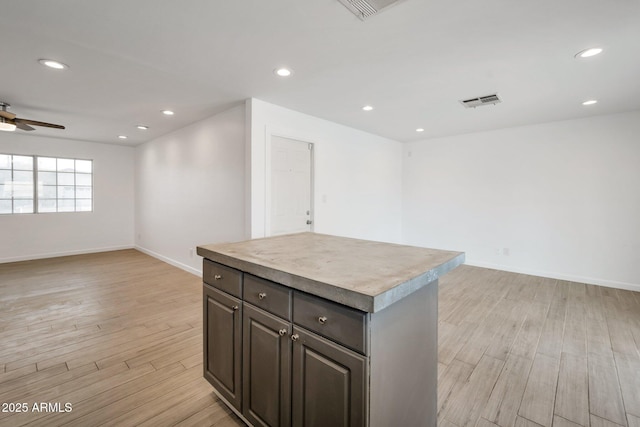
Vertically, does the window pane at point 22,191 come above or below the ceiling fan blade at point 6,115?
below

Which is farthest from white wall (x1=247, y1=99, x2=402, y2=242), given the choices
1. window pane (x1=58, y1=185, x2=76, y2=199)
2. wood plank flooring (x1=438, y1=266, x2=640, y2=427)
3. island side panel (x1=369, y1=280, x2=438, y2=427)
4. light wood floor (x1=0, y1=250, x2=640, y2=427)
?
window pane (x1=58, y1=185, x2=76, y2=199)

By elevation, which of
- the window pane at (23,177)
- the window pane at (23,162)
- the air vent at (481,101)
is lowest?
the window pane at (23,177)

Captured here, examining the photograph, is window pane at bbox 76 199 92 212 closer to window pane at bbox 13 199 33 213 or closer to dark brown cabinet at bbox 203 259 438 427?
window pane at bbox 13 199 33 213

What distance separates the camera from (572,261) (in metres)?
4.35

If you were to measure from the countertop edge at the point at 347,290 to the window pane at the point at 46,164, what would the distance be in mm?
6763

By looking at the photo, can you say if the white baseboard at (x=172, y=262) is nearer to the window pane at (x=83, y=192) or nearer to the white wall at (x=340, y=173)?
the window pane at (x=83, y=192)

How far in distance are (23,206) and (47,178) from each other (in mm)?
684

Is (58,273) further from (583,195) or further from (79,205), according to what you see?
(583,195)

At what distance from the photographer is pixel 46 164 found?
578 centimetres

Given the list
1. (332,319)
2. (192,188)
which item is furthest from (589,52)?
(192,188)

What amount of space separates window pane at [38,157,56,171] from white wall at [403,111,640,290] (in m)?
7.71

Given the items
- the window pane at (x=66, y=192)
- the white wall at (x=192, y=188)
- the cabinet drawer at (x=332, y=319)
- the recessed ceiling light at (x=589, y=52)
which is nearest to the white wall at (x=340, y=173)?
the white wall at (x=192, y=188)

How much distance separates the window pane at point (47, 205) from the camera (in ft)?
18.7

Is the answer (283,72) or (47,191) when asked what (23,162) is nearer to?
(47,191)
